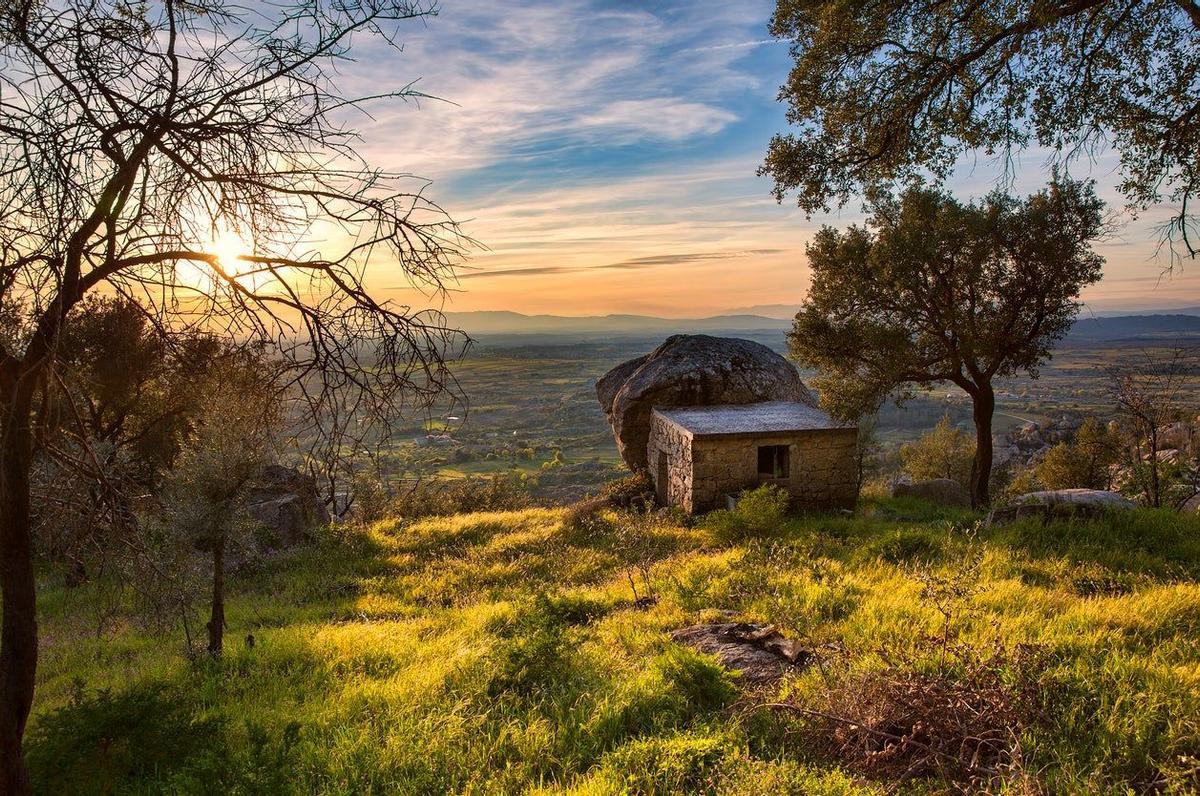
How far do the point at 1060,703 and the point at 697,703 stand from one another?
289 cm

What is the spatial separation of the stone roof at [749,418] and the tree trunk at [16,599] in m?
13.3

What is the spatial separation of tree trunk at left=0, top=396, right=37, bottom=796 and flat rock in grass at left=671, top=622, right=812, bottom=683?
5395mm

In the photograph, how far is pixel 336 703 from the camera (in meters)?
6.41

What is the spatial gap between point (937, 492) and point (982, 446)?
1990 mm

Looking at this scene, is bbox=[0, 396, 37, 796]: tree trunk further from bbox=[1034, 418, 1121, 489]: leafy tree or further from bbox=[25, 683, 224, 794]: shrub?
bbox=[1034, 418, 1121, 489]: leafy tree

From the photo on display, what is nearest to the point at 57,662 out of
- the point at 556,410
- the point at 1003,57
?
the point at 1003,57

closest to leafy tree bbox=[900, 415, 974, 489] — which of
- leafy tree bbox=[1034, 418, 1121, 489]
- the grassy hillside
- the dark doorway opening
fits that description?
leafy tree bbox=[1034, 418, 1121, 489]

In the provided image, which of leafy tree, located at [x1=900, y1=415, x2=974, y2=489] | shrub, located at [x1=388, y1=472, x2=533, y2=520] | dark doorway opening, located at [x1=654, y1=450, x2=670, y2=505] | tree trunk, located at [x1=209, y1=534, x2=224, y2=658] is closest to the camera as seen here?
tree trunk, located at [x1=209, y1=534, x2=224, y2=658]

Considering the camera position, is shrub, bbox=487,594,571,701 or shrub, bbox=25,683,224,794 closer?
shrub, bbox=25,683,224,794

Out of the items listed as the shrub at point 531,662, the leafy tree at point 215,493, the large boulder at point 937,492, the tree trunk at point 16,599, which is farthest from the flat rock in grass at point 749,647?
the large boulder at point 937,492

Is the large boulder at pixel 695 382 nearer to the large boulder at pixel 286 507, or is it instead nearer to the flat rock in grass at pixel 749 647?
the large boulder at pixel 286 507

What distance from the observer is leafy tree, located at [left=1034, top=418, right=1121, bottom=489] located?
2730 cm

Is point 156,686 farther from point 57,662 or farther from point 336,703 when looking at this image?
point 57,662

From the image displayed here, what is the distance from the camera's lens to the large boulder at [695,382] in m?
20.6
